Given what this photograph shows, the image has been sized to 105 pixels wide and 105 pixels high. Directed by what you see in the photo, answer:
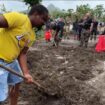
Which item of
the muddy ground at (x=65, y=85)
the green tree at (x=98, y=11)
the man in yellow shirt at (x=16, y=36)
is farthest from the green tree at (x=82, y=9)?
the man in yellow shirt at (x=16, y=36)

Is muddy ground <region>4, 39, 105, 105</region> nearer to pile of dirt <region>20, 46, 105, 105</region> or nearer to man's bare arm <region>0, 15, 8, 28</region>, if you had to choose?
pile of dirt <region>20, 46, 105, 105</region>

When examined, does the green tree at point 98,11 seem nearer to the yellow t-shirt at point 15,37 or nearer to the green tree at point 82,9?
the green tree at point 82,9

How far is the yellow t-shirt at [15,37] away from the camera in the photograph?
4.69 m

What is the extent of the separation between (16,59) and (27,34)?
1.66ft

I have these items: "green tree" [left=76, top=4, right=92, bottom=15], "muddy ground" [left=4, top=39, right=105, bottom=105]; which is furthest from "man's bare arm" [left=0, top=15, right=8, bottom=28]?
"green tree" [left=76, top=4, right=92, bottom=15]

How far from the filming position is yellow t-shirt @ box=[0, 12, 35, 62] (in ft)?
15.4

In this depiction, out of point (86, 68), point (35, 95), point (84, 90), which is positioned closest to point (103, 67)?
point (86, 68)

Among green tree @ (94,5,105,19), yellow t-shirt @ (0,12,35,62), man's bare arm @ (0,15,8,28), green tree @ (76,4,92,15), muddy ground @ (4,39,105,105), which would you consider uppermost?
man's bare arm @ (0,15,8,28)

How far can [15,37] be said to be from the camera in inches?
188

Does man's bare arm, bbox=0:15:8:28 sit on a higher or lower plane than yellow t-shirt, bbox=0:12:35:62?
higher

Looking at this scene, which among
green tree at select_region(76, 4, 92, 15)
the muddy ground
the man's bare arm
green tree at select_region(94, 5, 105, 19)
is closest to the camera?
the man's bare arm

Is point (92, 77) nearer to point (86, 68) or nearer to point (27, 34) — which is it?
point (86, 68)

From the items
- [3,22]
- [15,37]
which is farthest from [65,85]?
[3,22]

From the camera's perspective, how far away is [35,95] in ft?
24.5
